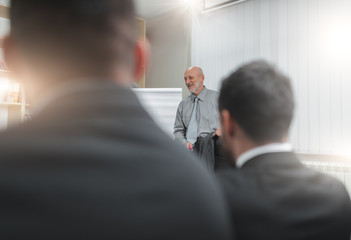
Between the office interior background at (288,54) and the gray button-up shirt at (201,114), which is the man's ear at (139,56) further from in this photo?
the gray button-up shirt at (201,114)

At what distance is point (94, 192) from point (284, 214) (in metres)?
0.49

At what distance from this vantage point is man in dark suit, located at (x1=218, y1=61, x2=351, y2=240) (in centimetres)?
67

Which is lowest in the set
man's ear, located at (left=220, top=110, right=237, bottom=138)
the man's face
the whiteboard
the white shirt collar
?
the white shirt collar

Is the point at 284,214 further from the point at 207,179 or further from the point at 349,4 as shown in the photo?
the point at 349,4

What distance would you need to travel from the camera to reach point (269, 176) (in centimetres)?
73

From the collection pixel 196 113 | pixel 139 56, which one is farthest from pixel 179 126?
pixel 139 56

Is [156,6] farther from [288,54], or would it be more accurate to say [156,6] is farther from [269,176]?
[269,176]

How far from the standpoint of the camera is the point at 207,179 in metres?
0.39

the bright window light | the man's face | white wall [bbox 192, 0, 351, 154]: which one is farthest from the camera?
the bright window light

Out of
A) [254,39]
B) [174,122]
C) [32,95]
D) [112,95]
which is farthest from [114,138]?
[254,39]

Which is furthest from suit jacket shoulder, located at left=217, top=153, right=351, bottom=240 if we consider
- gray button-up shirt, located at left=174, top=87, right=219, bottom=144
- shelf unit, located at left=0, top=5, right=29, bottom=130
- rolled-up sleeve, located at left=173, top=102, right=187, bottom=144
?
shelf unit, located at left=0, top=5, right=29, bottom=130

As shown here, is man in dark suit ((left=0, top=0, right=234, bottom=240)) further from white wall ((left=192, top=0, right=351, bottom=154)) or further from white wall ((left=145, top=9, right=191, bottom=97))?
white wall ((left=145, top=9, right=191, bottom=97))

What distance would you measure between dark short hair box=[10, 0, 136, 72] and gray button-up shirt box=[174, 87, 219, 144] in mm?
3010

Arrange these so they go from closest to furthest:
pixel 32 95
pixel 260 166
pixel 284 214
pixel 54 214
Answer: pixel 54 214 < pixel 32 95 < pixel 284 214 < pixel 260 166
